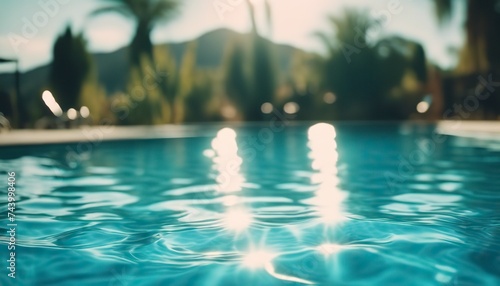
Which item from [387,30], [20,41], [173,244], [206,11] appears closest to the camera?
[173,244]

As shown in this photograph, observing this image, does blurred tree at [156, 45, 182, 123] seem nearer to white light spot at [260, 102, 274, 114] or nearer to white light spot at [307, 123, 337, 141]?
white light spot at [260, 102, 274, 114]

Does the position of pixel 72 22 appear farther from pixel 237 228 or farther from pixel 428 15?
pixel 237 228

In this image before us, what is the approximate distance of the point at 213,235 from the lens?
3699mm

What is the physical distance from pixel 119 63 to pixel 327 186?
3660 centimetres

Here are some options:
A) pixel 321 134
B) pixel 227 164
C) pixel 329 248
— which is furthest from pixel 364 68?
pixel 329 248

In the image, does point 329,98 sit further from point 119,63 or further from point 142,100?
point 119,63

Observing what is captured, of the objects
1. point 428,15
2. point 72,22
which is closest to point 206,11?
point 72,22

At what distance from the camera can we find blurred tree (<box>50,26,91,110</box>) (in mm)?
15766

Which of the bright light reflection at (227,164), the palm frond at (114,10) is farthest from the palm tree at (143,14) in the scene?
the bright light reflection at (227,164)

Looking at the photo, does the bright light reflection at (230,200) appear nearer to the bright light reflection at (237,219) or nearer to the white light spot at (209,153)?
the bright light reflection at (237,219)

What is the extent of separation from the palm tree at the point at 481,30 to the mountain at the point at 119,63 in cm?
697

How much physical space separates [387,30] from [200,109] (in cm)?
951

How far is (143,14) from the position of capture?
18.8 m

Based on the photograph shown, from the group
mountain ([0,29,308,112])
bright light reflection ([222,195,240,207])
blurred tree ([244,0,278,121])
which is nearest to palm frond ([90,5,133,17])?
mountain ([0,29,308,112])
